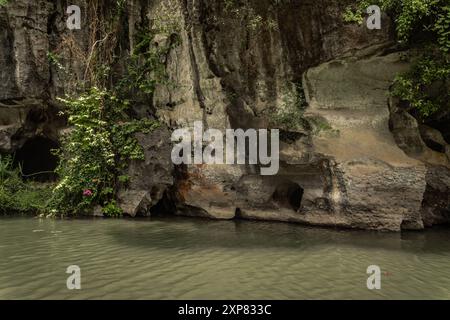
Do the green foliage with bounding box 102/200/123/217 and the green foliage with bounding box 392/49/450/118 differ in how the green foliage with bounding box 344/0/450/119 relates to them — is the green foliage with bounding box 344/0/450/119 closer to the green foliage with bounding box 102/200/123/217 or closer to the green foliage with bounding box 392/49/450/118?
the green foliage with bounding box 392/49/450/118

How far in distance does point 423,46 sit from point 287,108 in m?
3.29

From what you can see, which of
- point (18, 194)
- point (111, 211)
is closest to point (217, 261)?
point (111, 211)

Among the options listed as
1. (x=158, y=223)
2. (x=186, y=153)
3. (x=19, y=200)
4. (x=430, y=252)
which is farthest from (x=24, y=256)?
(x=430, y=252)

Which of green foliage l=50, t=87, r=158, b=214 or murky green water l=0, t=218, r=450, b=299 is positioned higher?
green foliage l=50, t=87, r=158, b=214

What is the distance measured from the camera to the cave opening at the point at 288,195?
9773 mm

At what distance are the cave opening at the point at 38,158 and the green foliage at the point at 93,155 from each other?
12.6ft

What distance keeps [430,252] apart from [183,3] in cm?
846

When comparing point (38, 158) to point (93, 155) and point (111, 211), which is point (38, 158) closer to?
point (93, 155)

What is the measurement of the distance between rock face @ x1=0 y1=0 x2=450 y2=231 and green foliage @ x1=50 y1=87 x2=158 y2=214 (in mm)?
458

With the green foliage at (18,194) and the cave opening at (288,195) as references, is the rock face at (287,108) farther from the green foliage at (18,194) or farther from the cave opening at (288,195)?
the green foliage at (18,194)

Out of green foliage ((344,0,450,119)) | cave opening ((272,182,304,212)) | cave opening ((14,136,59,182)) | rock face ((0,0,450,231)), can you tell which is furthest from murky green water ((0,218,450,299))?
cave opening ((14,136,59,182))

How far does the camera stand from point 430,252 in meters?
6.52

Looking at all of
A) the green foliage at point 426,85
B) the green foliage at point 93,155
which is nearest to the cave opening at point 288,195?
the green foliage at point 426,85

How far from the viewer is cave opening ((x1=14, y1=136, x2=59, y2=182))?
13.9m
